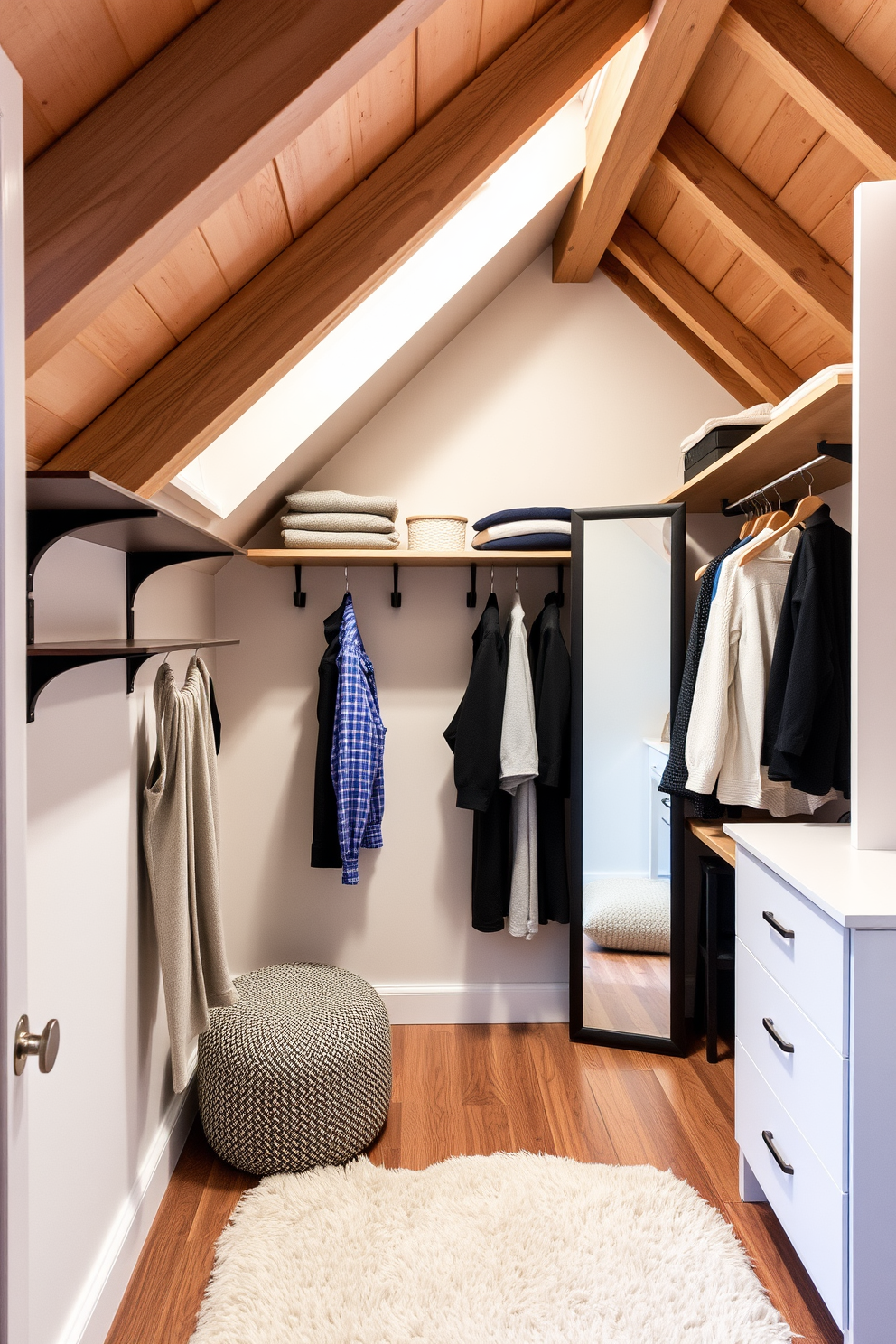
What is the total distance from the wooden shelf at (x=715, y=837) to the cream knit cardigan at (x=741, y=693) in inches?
5.2

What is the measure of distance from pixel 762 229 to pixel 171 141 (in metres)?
1.63

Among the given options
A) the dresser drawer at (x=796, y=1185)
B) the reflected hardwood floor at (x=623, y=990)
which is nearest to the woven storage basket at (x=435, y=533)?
the reflected hardwood floor at (x=623, y=990)

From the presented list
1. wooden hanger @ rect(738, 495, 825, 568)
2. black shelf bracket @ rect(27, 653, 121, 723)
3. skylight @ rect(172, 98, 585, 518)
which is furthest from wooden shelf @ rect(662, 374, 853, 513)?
black shelf bracket @ rect(27, 653, 121, 723)

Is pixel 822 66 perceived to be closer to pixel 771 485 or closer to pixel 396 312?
pixel 771 485

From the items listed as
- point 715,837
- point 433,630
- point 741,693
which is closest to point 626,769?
point 715,837

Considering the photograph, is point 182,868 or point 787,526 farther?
point 787,526

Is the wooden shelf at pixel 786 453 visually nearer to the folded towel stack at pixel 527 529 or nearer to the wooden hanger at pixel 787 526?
the wooden hanger at pixel 787 526

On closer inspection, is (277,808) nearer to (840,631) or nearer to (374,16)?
(840,631)

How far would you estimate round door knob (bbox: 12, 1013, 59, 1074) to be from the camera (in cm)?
85

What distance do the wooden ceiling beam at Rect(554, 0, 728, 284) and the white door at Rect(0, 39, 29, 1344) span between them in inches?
52.6

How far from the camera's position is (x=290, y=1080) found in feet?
6.43

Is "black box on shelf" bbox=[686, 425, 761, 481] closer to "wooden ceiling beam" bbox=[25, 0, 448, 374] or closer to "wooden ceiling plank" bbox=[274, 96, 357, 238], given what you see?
"wooden ceiling plank" bbox=[274, 96, 357, 238]

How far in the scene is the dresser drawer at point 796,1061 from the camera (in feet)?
4.46

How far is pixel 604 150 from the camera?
6.56ft
